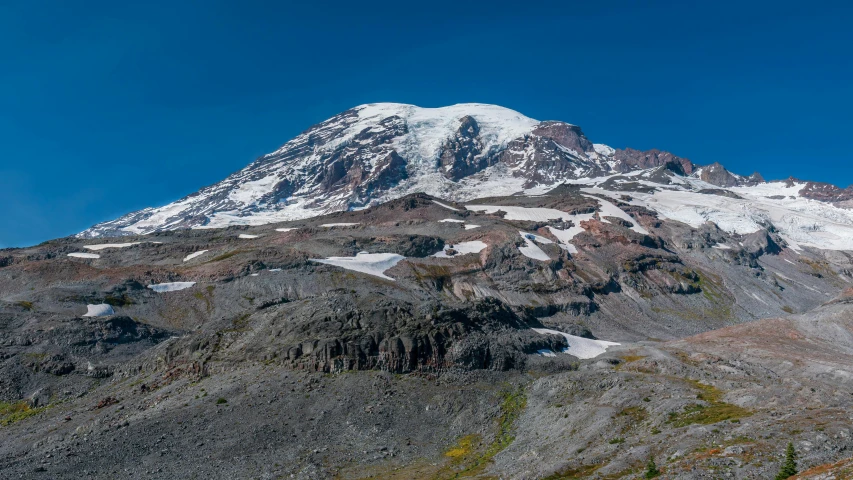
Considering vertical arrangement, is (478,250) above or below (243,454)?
above

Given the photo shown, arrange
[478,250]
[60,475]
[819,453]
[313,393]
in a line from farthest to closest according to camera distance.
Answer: [478,250]
[313,393]
[60,475]
[819,453]

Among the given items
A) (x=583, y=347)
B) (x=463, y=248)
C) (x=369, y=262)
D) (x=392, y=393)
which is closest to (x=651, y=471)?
(x=392, y=393)

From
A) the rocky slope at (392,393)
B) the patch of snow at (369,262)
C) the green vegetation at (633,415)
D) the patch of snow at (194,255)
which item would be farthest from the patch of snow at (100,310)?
the green vegetation at (633,415)

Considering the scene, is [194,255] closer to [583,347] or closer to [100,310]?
[100,310]

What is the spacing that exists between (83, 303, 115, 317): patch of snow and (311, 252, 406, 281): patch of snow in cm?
5226

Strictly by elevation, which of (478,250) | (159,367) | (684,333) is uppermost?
(478,250)

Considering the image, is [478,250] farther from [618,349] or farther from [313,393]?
[313,393]

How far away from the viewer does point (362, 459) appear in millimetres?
51656

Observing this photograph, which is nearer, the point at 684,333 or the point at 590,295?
the point at 684,333

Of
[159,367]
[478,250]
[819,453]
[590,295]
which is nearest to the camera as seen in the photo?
[819,453]

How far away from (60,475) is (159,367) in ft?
104

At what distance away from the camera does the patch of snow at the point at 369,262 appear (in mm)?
163625

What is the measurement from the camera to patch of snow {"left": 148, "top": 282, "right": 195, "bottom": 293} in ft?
470

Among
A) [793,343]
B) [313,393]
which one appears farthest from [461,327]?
[793,343]
